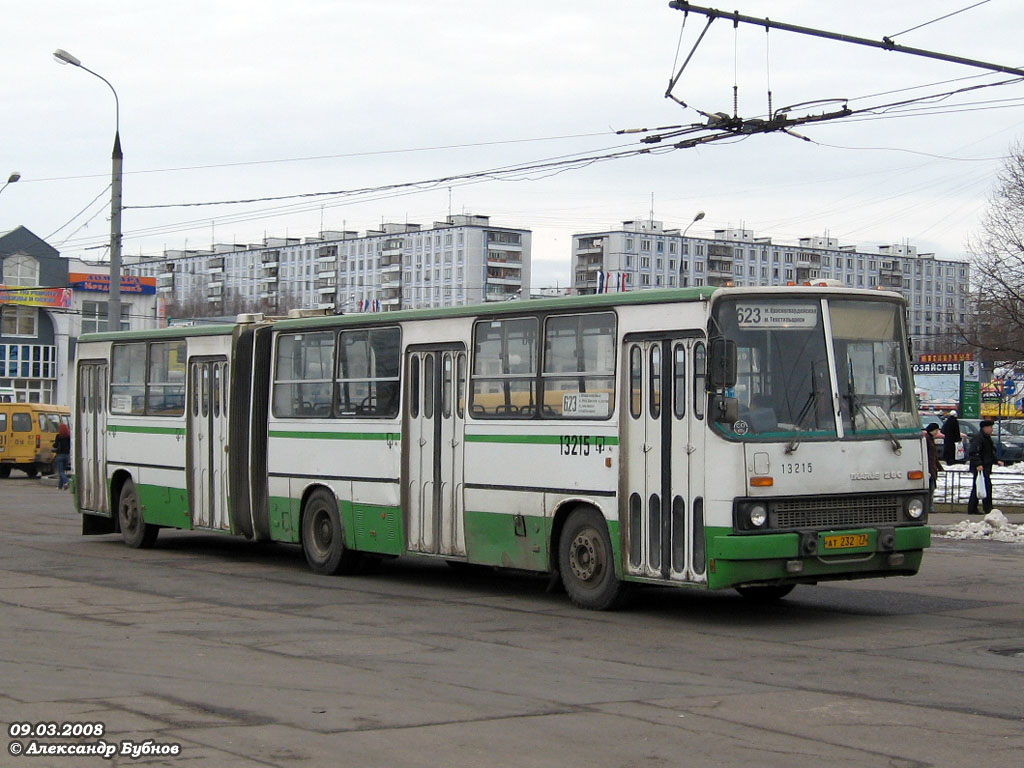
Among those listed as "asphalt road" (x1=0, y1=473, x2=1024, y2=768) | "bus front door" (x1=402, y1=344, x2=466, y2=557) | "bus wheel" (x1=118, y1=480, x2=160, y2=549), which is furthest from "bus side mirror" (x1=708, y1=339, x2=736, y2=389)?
"bus wheel" (x1=118, y1=480, x2=160, y2=549)

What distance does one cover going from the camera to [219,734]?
758 centimetres

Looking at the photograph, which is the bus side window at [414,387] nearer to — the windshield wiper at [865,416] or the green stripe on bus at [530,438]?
the green stripe on bus at [530,438]

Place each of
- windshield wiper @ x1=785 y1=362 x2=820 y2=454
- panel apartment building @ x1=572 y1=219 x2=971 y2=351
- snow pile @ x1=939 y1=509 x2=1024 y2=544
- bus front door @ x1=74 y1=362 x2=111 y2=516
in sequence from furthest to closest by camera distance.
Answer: panel apartment building @ x1=572 y1=219 x2=971 y2=351 → snow pile @ x1=939 y1=509 x2=1024 y2=544 → bus front door @ x1=74 y1=362 x2=111 y2=516 → windshield wiper @ x1=785 y1=362 x2=820 y2=454

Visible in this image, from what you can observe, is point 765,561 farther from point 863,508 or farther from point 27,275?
point 27,275

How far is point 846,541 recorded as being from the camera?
40.0ft

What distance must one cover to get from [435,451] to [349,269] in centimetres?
14290

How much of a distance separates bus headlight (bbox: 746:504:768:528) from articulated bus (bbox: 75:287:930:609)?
1cm

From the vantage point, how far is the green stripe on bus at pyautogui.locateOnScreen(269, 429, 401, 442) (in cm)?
1575

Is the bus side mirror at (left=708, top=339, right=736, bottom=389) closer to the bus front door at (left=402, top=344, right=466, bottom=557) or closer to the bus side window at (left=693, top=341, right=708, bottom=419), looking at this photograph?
the bus side window at (left=693, top=341, right=708, bottom=419)

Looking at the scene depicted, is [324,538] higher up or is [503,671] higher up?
[324,538]

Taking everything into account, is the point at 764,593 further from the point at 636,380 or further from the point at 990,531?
the point at 990,531

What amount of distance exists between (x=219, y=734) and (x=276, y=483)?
10.1 m
